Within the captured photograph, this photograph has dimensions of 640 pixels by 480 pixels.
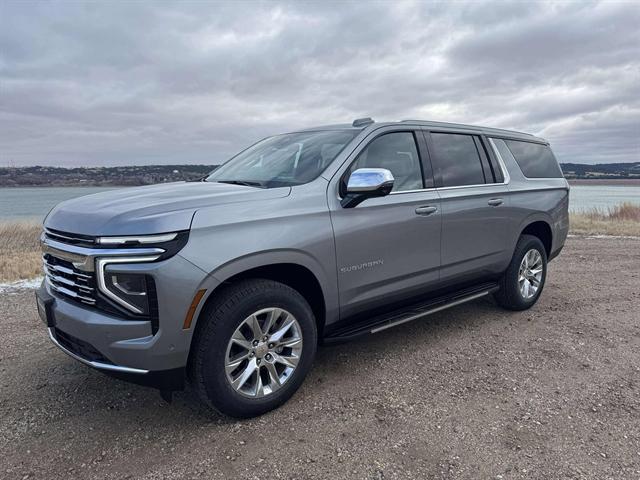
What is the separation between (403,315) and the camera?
369cm

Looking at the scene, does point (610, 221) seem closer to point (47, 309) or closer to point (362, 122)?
point (362, 122)

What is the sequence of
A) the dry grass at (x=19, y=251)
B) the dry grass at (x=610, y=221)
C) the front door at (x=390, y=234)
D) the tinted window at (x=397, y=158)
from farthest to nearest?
the dry grass at (x=610, y=221) < the dry grass at (x=19, y=251) < the tinted window at (x=397, y=158) < the front door at (x=390, y=234)

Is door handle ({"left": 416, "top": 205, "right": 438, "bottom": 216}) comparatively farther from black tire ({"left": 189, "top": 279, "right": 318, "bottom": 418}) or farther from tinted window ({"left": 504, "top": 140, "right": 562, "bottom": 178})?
tinted window ({"left": 504, "top": 140, "right": 562, "bottom": 178})

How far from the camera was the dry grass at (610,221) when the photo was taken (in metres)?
12.0

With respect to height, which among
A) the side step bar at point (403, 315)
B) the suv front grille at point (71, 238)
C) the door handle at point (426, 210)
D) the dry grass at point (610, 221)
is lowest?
the dry grass at point (610, 221)

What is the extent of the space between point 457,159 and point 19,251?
9.92 meters

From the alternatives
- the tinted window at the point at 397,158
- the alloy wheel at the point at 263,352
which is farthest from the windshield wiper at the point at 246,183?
the alloy wheel at the point at 263,352

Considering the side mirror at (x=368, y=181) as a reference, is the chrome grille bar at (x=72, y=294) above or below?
below

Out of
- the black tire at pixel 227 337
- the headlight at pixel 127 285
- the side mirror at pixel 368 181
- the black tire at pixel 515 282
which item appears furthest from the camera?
the black tire at pixel 515 282

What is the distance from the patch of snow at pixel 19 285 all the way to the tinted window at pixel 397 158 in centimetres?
516

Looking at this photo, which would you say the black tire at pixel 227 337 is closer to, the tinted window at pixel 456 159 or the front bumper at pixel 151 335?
the front bumper at pixel 151 335

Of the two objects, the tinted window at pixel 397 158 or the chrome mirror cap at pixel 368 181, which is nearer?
the chrome mirror cap at pixel 368 181

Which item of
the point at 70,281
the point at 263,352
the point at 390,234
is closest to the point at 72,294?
the point at 70,281

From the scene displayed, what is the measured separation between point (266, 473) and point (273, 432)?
37cm
